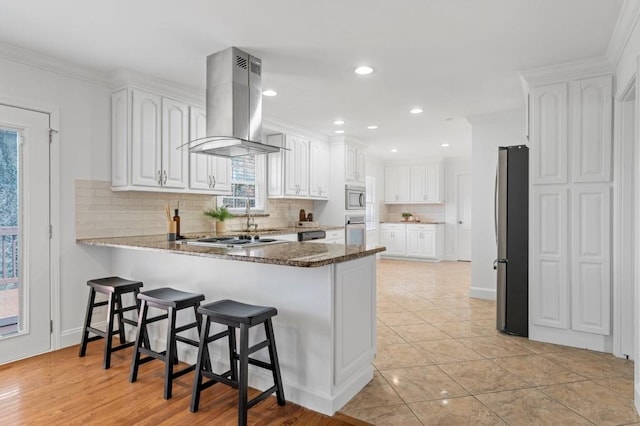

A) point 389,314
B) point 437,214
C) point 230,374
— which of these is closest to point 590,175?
point 389,314

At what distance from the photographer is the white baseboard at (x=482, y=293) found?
5074mm

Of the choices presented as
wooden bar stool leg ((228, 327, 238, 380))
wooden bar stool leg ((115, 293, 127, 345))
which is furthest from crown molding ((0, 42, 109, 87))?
wooden bar stool leg ((228, 327, 238, 380))

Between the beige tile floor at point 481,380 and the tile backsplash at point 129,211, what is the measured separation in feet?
8.13

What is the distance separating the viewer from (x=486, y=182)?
5062 mm

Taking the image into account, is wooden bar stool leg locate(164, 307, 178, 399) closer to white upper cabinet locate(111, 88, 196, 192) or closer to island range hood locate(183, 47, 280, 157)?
island range hood locate(183, 47, 280, 157)

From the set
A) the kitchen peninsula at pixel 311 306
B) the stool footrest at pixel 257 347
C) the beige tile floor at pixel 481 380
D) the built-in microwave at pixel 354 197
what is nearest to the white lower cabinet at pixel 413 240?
the built-in microwave at pixel 354 197

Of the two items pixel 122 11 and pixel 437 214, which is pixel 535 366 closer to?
pixel 122 11

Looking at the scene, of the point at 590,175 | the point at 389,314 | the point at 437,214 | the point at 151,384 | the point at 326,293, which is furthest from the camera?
the point at 437,214

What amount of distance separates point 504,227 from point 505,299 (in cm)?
70

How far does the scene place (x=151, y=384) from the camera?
2637 millimetres

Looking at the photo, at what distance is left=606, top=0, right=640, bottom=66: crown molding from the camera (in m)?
2.39

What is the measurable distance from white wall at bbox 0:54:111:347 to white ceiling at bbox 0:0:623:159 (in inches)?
10.6

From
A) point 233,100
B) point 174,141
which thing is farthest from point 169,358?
point 174,141

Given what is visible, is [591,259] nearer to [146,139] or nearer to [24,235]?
[146,139]
